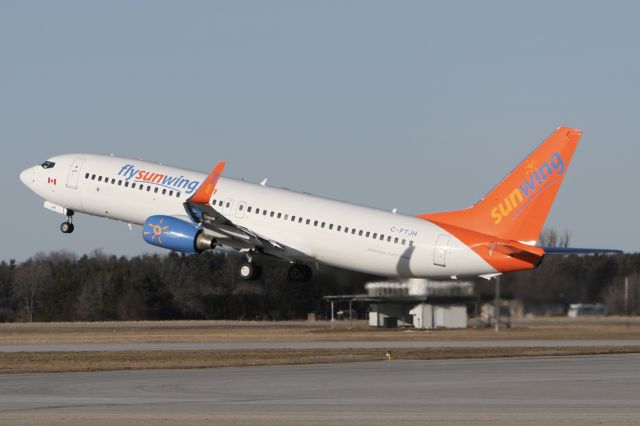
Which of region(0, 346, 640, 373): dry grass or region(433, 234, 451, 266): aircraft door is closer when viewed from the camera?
region(0, 346, 640, 373): dry grass

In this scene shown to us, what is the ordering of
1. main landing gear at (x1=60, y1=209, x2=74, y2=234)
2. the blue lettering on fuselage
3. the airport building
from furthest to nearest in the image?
main landing gear at (x1=60, y1=209, x2=74, y2=234) → the airport building → the blue lettering on fuselage

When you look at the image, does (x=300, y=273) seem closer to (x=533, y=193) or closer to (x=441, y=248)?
(x=441, y=248)

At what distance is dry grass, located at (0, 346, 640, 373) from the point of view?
47312 mm

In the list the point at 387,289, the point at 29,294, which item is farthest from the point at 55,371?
the point at 29,294

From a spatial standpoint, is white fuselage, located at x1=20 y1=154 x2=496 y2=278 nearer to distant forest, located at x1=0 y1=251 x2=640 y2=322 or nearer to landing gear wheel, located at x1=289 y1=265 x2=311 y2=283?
landing gear wheel, located at x1=289 y1=265 x2=311 y2=283

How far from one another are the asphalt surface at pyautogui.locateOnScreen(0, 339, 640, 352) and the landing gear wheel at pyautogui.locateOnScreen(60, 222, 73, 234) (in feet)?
23.9

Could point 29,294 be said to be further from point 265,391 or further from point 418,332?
point 265,391

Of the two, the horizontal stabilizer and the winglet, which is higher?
the winglet

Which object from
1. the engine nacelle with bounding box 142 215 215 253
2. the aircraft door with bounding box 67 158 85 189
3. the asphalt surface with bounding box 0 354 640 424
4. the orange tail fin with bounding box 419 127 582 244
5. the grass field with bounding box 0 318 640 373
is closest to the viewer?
the asphalt surface with bounding box 0 354 640 424

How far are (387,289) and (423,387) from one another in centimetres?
3333

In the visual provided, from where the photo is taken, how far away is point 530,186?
5912 centimetres

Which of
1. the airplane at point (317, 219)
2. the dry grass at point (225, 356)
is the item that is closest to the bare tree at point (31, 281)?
the airplane at point (317, 219)

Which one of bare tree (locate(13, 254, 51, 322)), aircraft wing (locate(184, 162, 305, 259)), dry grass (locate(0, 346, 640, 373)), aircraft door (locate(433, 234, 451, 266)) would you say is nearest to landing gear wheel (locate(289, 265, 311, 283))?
aircraft wing (locate(184, 162, 305, 259))

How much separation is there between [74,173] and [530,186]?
25378 mm
